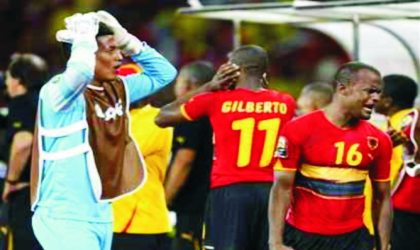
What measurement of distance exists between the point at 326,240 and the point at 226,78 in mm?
1375

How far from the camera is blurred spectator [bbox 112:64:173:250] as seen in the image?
10117 mm

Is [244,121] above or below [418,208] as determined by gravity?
above

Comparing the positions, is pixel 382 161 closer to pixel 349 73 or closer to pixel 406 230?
pixel 349 73

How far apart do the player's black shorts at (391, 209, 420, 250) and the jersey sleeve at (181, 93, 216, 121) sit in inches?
68.1

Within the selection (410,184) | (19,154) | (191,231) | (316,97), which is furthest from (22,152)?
(410,184)

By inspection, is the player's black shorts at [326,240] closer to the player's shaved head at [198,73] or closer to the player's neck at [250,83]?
the player's neck at [250,83]

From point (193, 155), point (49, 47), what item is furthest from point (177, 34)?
point (193, 155)

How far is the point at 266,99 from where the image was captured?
9.64m

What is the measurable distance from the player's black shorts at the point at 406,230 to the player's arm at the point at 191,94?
181cm

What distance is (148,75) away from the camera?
8750mm

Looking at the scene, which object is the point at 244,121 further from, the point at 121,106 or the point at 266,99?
the point at 121,106

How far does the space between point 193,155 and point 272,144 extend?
3.48 ft

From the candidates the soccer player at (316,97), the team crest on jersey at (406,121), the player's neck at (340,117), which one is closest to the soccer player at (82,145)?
the player's neck at (340,117)

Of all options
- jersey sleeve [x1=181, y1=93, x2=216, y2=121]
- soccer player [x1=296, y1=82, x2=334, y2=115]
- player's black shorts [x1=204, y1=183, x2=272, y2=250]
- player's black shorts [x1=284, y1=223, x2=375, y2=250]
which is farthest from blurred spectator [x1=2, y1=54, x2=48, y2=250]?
player's black shorts [x1=284, y1=223, x2=375, y2=250]
